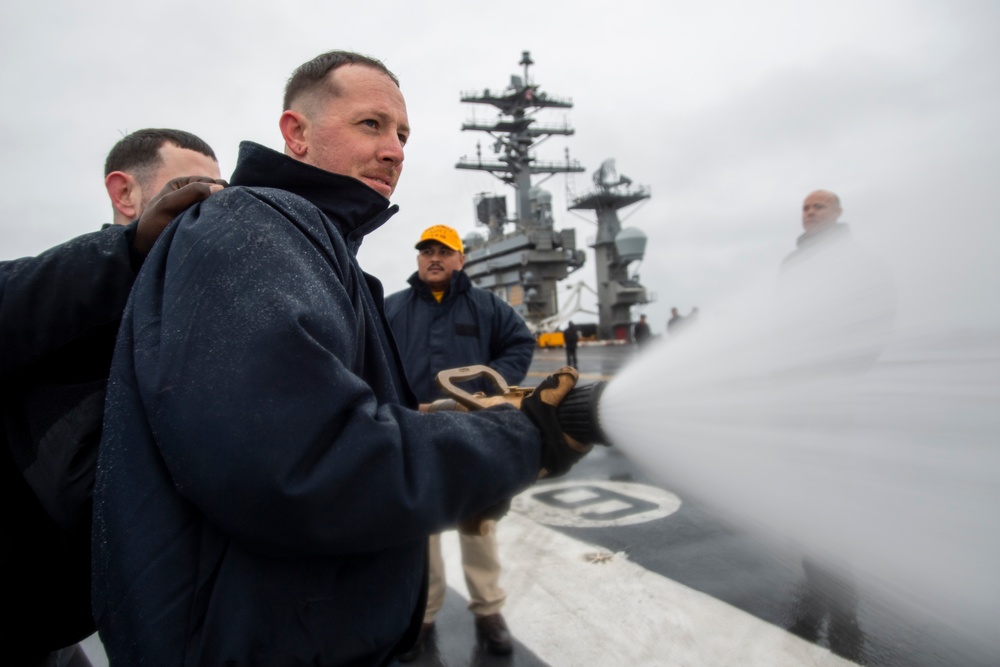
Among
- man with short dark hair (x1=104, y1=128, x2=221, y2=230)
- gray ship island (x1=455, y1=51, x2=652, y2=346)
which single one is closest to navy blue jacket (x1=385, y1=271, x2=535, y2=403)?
man with short dark hair (x1=104, y1=128, x2=221, y2=230)

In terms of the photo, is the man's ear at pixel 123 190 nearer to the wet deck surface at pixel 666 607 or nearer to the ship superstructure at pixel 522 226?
the wet deck surface at pixel 666 607

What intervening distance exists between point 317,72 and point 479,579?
249 cm

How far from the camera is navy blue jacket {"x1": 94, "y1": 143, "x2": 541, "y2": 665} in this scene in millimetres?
841

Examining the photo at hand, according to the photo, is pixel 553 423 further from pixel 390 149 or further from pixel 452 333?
pixel 452 333

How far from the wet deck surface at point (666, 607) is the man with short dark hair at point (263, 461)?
3.08 ft

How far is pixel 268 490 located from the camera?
82cm

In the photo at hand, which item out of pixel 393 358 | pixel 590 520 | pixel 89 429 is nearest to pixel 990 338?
pixel 393 358

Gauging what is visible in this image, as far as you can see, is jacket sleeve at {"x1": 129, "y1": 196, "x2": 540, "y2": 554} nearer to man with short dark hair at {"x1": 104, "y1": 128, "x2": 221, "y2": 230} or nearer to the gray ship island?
man with short dark hair at {"x1": 104, "y1": 128, "x2": 221, "y2": 230}

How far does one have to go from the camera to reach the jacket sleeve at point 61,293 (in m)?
1.16

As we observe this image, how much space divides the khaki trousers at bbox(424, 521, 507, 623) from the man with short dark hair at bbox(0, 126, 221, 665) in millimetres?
1847

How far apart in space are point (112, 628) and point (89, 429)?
40cm

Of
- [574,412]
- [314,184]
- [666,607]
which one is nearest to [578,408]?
[574,412]

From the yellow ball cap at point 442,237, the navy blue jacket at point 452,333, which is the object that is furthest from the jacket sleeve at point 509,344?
the yellow ball cap at point 442,237

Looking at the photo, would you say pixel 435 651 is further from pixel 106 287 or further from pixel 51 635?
pixel 106 287
